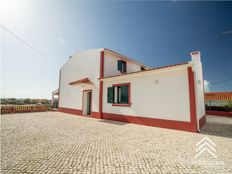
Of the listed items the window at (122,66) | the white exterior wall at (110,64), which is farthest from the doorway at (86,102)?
the window at (122,66)

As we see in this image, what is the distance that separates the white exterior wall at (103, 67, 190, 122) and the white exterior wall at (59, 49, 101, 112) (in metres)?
3.60

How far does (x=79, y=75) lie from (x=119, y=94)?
623cm

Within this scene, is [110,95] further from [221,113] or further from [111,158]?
[221,113]

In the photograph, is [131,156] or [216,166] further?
A: [131,156]

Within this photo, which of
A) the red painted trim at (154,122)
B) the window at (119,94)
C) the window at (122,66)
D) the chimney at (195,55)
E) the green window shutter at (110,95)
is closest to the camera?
the red painted trim at (154,122)

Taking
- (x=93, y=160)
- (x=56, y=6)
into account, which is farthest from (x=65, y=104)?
(x=93, y=160)

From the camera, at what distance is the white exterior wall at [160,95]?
661 cm

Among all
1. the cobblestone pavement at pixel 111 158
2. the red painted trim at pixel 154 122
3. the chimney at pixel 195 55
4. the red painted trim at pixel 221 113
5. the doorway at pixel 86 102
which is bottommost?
the red painted trim at pixel 221 113

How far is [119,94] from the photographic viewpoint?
10070 mm

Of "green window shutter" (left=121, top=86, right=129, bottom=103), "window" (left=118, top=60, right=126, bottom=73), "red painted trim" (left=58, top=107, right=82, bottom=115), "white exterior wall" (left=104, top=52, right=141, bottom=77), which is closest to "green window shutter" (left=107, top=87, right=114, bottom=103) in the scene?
"green window shutter" (left=121, top=86, right=129, bottom=103)

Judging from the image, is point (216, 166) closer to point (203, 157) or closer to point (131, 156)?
point (203, 157)

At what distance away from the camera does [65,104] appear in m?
15.4

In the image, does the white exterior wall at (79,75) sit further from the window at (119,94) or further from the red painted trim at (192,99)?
the red painted trim at (192,99)

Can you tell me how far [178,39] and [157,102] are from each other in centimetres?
864
